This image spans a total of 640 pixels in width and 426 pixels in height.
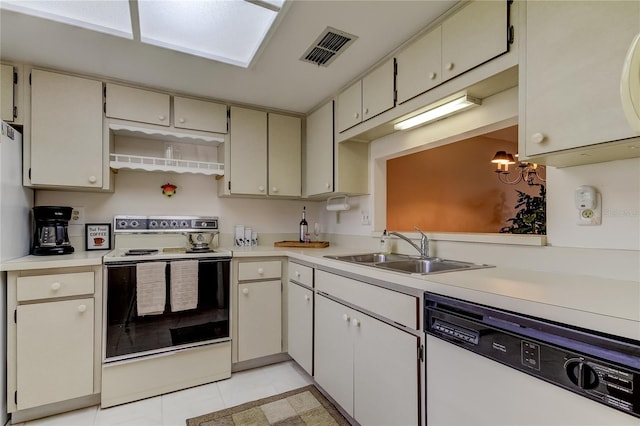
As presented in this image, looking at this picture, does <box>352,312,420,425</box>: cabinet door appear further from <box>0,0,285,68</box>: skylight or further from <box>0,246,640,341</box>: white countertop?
<box>0,0,285,68</box>: skylight

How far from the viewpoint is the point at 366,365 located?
5.15ft

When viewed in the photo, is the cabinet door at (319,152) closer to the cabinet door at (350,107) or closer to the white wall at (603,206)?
the cabinet door at (350,107)

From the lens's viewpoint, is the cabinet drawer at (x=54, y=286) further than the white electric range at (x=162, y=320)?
No

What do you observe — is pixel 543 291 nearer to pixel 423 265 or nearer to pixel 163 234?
pixel 423 265

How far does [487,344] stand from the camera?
1.01 m

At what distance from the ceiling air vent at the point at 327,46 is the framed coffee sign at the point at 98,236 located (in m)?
1.97

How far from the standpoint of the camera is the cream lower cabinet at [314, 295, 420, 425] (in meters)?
1.33

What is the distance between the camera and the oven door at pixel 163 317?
2.00 meters

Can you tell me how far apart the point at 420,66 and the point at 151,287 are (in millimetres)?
2127

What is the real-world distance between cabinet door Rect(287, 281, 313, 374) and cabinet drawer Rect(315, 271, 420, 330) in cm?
30

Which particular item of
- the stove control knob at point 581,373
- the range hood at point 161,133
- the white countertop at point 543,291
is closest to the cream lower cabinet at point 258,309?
the white countertop at point 543,291

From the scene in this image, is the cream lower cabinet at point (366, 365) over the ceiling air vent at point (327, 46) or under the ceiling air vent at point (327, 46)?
under

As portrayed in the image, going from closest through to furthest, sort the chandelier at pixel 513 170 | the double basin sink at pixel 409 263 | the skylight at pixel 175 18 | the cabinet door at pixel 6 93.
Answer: the skylight at pixel 175 18
the double basin sink at pixel 409 263
the cabinet door at pixel 6 93
the chandelier at pixel 513 170

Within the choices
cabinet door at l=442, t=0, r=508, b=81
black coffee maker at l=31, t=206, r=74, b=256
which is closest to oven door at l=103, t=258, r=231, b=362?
black coffee maker at l=31, t=206, r=74, b=256
